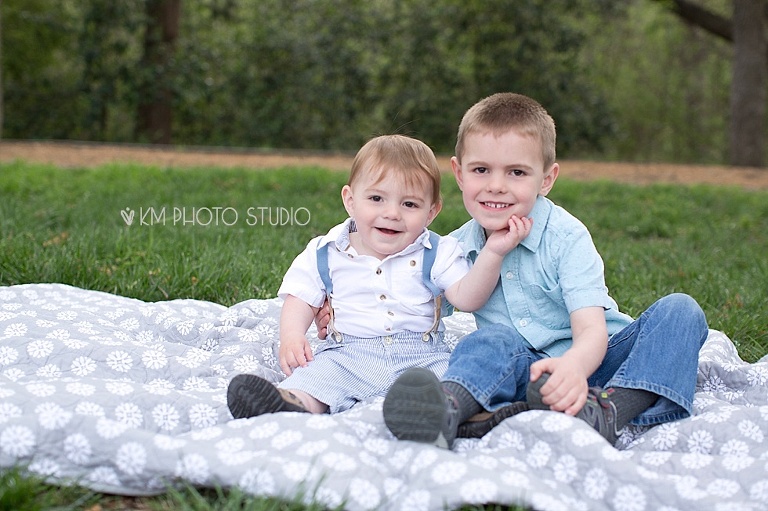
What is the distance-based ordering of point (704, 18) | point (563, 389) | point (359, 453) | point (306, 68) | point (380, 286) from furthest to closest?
point (306, 68) < point (704, 18) < point (380, 286) < point (563, 389) < point (359, 453)

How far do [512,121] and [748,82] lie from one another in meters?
10.0

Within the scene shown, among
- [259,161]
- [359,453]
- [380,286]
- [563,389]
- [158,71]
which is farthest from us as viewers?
[158,71]

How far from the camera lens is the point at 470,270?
2557 mm

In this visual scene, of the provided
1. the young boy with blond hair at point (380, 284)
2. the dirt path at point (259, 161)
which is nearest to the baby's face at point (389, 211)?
the young boy with blond hair at point (380, 284)

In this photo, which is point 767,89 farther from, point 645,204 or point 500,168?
point 500,168

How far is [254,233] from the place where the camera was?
500cm

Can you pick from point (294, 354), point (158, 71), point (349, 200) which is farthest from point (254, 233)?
point (158, 71)

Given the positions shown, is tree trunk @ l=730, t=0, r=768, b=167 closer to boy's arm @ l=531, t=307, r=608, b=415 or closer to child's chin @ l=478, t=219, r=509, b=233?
child's chin @ l=478, t=219, r=509, b=233

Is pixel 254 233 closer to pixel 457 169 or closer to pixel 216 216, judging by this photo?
pixel 216 216

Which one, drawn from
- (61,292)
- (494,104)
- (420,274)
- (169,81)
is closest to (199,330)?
(61,292)

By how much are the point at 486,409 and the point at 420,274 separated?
535 mm

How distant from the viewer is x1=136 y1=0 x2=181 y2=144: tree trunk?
12516 mm

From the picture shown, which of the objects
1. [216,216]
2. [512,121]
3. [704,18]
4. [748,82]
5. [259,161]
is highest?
[704,18]

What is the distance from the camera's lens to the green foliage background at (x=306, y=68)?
12727mm
